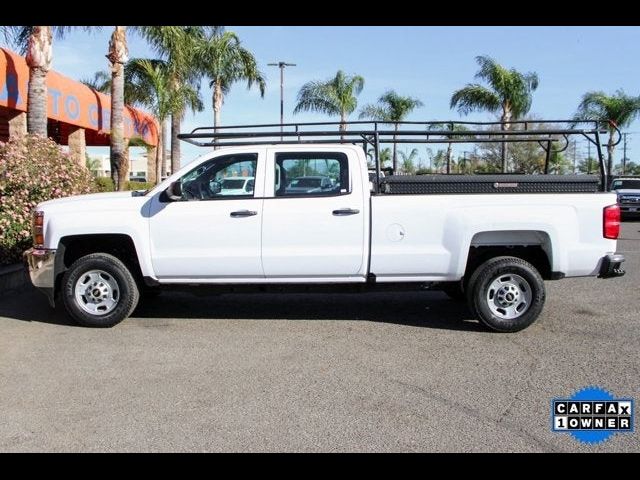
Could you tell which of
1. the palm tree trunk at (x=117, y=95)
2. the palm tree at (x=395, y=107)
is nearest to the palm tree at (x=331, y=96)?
the palm tree at (x=395, y=107)

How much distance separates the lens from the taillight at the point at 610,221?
611 cm

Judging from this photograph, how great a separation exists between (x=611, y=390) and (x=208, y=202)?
410 cm

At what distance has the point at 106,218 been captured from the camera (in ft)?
20.8

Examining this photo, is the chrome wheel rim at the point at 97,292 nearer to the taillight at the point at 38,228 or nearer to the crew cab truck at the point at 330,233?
the crew cab truck at the point at 330,233

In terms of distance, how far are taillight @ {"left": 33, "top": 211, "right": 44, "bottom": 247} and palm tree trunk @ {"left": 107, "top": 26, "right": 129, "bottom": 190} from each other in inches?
511

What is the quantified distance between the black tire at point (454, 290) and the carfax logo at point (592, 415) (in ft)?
7.49

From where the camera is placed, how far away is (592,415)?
4191mm

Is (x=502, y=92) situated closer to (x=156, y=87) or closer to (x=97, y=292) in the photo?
(x=156, y=87)

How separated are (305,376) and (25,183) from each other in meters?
6.37

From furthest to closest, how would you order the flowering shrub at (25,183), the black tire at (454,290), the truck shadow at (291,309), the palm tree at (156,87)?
the palm tree at (156,87)
the flowering shrub at (25,183)
the truck shadow at (291,309)
the black tire at (454,290)

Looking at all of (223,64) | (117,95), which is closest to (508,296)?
(117,95)
